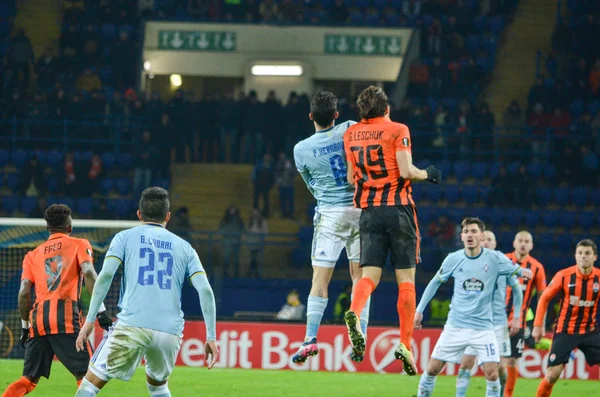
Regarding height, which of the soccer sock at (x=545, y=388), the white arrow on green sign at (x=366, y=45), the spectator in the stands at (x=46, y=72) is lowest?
the soccer sock at (x=545, y=388)

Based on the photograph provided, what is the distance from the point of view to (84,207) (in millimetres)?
21094

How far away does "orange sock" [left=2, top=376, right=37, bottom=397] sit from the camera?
28.0 ft

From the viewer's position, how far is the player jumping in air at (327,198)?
27.3 feet

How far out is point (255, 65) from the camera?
1051 inches

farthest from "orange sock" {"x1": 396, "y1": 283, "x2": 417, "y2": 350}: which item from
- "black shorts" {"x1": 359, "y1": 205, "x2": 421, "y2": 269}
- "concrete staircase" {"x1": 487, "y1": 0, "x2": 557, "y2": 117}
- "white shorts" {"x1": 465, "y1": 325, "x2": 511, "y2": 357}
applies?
"concrete staircase" {"x1": 487, "y1": 0, "x2": 557, "y2": 117}

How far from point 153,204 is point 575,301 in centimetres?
580

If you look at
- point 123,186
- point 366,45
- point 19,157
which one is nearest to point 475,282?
point 123,186

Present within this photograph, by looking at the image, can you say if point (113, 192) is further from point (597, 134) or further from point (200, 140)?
point (597, 134)

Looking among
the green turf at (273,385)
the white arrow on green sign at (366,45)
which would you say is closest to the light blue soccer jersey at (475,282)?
the green turf at (273,385)

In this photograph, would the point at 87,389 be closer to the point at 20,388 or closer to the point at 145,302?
the point at 145,302

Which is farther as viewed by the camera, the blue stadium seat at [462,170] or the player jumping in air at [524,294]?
the blue stadium seat at [462,170]

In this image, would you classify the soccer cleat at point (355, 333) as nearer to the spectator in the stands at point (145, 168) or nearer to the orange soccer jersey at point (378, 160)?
the orange soccer jersey at point (378, 160)

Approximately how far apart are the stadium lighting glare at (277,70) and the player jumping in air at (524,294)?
14.4 metres

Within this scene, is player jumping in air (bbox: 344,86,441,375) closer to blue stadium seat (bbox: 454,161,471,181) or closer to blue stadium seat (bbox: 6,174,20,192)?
blue stadium seat (bbox: 454,161,471,181)
